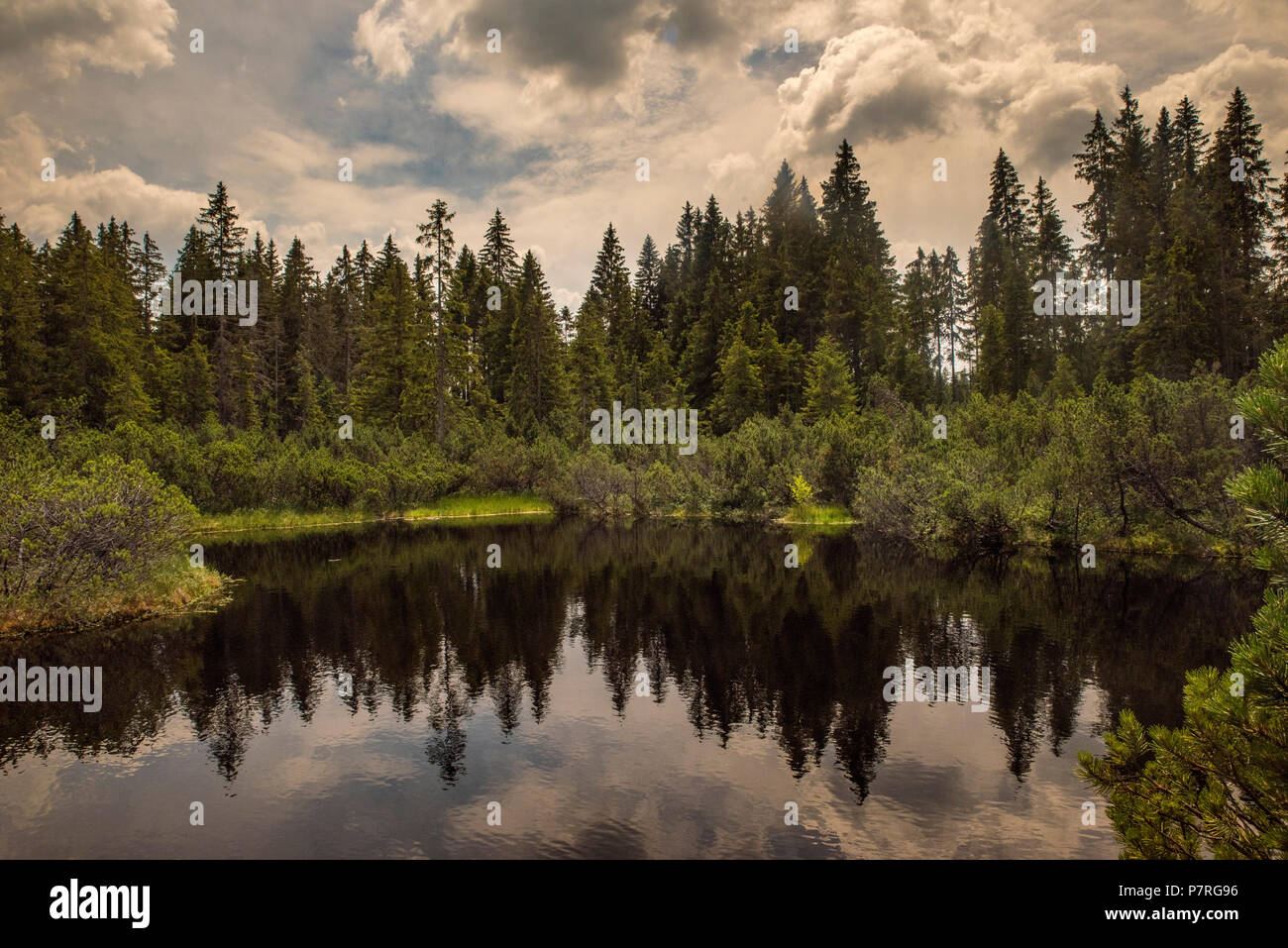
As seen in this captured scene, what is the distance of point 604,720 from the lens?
13.2 meters

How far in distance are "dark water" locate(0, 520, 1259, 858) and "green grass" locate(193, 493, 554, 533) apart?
22.0 metres

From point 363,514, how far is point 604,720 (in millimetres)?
40521

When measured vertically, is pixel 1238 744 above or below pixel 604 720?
above

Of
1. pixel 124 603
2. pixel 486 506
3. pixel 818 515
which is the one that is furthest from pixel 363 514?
pixel 818 515

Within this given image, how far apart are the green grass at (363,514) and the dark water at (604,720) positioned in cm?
2200

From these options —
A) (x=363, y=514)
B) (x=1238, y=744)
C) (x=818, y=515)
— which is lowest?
(x=818, y=515)

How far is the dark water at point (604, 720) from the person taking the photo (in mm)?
9141

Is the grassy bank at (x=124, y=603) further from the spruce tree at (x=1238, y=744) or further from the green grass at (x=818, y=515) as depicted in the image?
the green grass at (x=818, y=515)

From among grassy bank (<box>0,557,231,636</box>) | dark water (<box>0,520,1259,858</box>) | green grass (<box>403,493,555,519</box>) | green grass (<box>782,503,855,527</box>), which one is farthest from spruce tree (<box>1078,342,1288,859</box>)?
green grass (<box>403,493,555,519</box>)

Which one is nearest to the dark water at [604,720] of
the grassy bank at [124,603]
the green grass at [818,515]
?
the grassy bank at [124,603]

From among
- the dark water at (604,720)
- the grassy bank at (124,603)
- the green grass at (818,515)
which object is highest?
the green grass at (818,515)

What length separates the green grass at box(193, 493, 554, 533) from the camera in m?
43.7

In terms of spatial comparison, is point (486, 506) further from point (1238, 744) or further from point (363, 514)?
point (1238, 744)

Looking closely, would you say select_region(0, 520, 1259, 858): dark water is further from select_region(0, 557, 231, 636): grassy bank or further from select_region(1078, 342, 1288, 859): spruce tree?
select_region(1078, 342, 1288, 859): spruce tree
